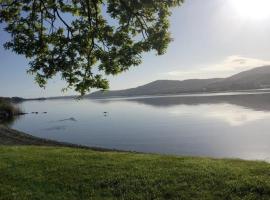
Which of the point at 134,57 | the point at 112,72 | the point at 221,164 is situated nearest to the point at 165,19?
the point at 134,57

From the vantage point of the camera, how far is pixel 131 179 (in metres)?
16.0

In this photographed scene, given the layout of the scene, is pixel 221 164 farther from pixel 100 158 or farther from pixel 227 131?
pixel 227 131

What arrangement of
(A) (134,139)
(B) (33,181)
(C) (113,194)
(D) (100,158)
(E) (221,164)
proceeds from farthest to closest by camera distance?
(A) (134,139), (D) (100,158), (E) (221,164), (B) (33,181), (C) (113,194)

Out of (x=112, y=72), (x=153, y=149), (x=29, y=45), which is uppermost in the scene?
(x=29, y=45)

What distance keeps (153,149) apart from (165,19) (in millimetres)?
33383

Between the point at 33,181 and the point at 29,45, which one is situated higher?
the point at 29,45

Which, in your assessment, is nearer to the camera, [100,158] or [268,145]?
[100,158]

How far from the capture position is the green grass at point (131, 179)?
14.0 metres

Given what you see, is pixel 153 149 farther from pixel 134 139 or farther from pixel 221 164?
pixel 221 164

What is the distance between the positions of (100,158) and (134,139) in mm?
38286

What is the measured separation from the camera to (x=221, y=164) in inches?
714

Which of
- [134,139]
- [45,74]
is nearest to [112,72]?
[45,74]

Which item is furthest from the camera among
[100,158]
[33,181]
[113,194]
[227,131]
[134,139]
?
[227,131]

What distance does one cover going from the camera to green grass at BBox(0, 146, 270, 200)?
14.0 meters
